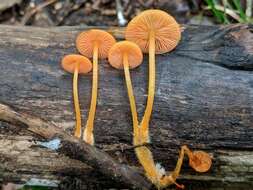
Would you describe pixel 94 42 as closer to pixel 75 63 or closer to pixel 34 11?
pixel 75 63

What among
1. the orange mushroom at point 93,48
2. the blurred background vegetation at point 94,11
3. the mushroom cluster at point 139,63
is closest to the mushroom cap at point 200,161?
the mushroom cluster at point 139,63

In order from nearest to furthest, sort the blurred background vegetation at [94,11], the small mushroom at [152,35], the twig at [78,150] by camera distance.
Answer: the twig at [78,150] → the small mushroom at [152,35] → the blurred background vegetation at [94,11]

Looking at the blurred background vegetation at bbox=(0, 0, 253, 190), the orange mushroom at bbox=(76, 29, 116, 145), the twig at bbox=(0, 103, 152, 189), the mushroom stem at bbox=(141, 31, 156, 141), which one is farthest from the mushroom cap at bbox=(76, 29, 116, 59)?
the blurred background vegetation at bbox=(0, 0, 253, 190)

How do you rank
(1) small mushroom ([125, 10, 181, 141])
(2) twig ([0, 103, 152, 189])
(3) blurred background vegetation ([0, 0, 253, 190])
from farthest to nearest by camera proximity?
(3) blurred background vegetation ([0, 0, 253, 190]) → (1) small mushroom ([125, 10, 181, 141]) → (2) twig ([0, 103, 152, 189])

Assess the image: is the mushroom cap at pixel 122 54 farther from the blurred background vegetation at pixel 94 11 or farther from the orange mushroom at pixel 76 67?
the blurred background vegetation at pixel 94 11

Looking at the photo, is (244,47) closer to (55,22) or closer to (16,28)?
(16,28)

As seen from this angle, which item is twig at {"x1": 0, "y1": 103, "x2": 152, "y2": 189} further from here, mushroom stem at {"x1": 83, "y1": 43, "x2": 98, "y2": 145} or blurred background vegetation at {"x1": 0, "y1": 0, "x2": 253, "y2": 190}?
blurred background vegetation at {"x1": 0, "y1": 0, "x2": 253, "y2": 190}

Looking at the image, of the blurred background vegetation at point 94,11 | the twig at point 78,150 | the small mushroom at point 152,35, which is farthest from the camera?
the blurred background vegetation at point 94,11
